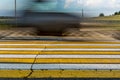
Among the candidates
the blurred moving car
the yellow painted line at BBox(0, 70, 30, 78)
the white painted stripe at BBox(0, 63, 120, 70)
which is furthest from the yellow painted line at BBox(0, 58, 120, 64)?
the blurred moving car

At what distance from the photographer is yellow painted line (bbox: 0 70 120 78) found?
19.1ft

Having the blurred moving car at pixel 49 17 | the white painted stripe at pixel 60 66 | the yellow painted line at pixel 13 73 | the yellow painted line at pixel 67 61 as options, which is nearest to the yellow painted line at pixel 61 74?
the yellow painted line at pixel 13 73

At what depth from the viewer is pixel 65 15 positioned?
14680mm

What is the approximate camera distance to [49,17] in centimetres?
1423

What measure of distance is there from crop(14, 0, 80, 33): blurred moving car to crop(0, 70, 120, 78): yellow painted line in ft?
25.6

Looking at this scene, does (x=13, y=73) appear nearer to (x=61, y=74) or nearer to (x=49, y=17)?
(x=61, y=74)

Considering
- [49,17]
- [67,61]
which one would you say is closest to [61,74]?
[67,61]

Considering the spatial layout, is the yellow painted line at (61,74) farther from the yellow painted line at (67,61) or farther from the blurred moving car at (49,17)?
the blurred moving car at (49,17)

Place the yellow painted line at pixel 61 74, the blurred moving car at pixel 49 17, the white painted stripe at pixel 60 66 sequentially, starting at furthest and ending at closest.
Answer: the blurred moving car at pixel 49 17, the white painted stripe at pixel 60 66, the yellow painted line at pixel 61 74

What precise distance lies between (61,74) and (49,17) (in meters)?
8.39

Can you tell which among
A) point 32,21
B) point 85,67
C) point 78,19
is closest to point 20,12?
point 32,21

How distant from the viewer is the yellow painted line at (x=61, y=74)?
5.83 m

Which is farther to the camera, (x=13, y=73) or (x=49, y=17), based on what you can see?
(x=49, y=17)

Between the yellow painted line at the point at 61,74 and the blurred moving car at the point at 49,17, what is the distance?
780cm
